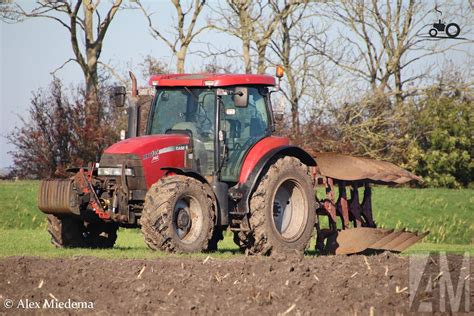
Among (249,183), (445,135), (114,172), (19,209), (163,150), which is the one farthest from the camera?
(445,135)

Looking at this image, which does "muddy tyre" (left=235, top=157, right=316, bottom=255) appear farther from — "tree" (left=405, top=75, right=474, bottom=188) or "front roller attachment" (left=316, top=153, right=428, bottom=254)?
"tree" (left=405, top=75, right=474, bottom=188)

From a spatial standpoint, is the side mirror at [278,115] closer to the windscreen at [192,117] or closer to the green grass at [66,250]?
the windscreen at [192,117]

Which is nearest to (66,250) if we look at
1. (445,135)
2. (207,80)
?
(207,80)

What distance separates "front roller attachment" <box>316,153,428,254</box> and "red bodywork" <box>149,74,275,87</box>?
1.69 meters

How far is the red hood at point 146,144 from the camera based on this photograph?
12.4 m

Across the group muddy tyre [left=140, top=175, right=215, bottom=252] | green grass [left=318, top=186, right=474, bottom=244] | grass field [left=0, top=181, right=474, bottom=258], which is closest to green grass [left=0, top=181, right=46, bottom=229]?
grass field [left=0, top=181, right=474, bottom=258]

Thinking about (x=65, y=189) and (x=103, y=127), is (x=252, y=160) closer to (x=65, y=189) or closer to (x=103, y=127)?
(x=65, y=189)

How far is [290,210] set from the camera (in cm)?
1370

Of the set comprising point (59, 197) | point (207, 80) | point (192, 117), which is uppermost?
point (207, 80)

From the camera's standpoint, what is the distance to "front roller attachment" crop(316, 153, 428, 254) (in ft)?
45.3

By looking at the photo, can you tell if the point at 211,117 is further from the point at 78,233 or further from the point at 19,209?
the point at 19,209

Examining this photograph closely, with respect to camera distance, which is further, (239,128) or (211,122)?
(239,128)

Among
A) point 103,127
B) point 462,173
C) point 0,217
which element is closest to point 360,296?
point 0,217

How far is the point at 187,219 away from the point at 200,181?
1.87ft
